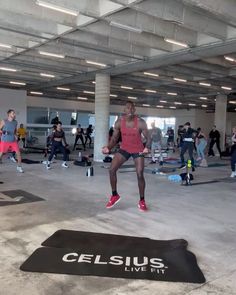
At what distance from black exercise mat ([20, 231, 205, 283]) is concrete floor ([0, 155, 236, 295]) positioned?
0.31 ft

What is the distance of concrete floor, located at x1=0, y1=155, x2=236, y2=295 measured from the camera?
2.71 meters

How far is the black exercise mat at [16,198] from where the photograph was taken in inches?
217

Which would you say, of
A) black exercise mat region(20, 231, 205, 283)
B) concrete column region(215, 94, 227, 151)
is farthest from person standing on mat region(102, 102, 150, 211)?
concrete column region(215, 94, 227, 151)

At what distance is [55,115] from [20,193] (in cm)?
2167

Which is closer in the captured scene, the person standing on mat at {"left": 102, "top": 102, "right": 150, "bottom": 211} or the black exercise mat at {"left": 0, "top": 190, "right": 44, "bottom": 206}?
the person standing on mat at {"left": 102, "top": 102, "right": 150, "bottom": 211}

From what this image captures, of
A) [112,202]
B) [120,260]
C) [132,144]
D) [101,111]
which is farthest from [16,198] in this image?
[101,111]

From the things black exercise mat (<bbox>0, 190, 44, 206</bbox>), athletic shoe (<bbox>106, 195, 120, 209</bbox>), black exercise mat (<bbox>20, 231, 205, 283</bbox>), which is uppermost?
athletic shoe (<bbox>106, 195, 120, 209</bbox>)

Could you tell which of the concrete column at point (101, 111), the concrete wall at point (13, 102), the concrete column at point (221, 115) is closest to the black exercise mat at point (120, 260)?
the concrete column at point (101, 111)

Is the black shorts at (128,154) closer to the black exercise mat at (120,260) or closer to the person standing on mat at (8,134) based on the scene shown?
the black exercise mat at (120,260)

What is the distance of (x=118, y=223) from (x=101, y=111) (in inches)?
373

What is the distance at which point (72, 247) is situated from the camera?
349cm

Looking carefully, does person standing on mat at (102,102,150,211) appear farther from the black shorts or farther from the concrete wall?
the concrete wall

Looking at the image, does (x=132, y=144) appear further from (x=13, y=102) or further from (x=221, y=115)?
(x=13, y=102)

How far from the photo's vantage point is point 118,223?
4516 mm
